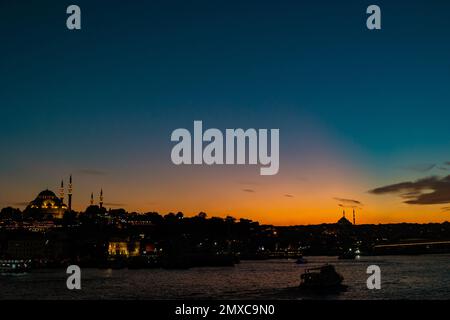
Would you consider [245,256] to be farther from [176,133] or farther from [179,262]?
[176,133]

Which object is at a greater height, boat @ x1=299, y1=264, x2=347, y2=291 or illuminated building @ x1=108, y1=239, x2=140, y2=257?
boat @ x1=299, y1=264, x2=347, y2=291

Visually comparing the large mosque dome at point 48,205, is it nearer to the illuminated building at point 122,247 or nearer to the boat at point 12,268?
the illuminated building at point 122,247

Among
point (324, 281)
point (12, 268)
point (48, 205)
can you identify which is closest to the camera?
point (324, 281)

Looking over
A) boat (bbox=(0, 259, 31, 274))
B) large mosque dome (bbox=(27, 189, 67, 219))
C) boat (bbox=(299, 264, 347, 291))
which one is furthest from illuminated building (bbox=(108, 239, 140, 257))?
boat (bbox=(299, 264, 347, 291))

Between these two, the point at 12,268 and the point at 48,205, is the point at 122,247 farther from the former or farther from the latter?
the point at 48,205

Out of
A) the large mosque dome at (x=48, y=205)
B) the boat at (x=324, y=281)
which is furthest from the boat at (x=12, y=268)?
→ the large mosque dome at (x=48, y=205)

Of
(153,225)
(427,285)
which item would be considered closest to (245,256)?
(153,225)

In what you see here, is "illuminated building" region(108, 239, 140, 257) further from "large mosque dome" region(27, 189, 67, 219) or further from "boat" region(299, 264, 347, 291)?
"boat" region(299, 264, 347, 291)

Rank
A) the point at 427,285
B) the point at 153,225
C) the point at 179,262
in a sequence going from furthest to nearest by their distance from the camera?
the point at 153,225, the point at 179,262, the point at 427,285

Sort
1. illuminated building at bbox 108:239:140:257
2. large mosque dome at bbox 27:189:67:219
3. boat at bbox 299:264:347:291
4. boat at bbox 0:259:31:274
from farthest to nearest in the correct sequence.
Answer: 1. large mosque dome at bbox 27:189:67:219
2. illuminated building at bbox 108:239:140:257
3. boat at bbox 0:259:31:274
4. boat at bbox 299:264:347:291

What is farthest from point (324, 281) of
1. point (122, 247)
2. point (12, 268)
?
point (122, 247)

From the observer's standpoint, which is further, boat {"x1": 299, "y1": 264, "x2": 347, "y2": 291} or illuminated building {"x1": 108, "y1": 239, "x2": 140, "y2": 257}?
illuminated building {"x1": 108, "y1": 239, "x2": 140, "y2": 257}
